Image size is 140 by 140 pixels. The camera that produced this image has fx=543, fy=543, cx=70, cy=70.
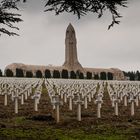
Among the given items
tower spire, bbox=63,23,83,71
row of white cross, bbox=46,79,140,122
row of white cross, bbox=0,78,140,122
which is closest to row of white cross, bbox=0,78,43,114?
row of white cross, bbox=0,78,140,122

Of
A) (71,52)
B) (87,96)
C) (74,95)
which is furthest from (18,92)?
(71,52)

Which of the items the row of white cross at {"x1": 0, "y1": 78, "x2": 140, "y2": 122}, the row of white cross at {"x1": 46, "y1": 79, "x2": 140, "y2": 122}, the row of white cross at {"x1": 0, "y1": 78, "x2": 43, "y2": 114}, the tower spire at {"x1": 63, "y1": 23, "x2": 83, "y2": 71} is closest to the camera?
the row of white cross at {"x1": 46, "y1": 79, "x2": 140, "y2": 122}

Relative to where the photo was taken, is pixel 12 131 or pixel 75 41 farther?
pixel 75 41

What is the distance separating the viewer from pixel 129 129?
1259 cm

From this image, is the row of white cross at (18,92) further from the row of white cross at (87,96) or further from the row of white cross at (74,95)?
the row of white cross at (87,96)

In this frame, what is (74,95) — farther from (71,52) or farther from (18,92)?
(71,52)

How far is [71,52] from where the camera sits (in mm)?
125375

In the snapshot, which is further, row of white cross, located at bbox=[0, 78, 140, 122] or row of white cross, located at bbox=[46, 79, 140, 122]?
row of white cross, located at bbox=[0, 78, 140, 122]

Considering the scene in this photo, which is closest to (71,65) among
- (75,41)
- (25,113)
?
(75,41)

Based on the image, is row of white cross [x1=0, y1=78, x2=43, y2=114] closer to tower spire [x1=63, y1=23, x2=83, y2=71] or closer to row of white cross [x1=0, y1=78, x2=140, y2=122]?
row of white cross [x1=0, y1=78, x2=140, y2=122]

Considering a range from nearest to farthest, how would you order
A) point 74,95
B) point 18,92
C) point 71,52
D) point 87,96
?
1. point 74,95
2. point 87,96
3. point 18,92
4. point 71,52

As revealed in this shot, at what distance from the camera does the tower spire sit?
122 m

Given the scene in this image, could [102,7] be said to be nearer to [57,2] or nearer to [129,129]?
[57,2]

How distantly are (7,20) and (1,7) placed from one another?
29 centimetres
